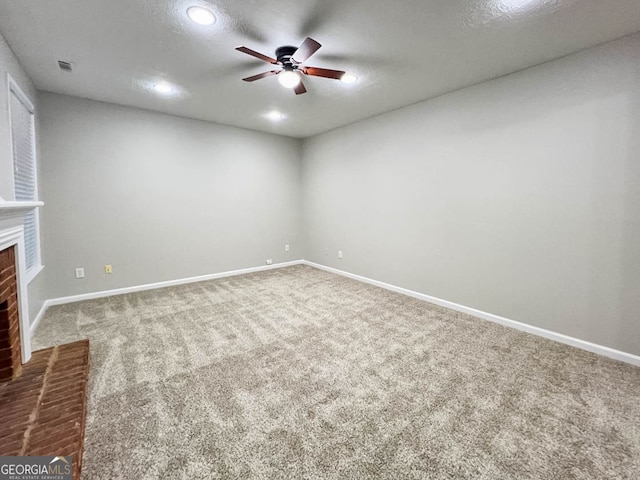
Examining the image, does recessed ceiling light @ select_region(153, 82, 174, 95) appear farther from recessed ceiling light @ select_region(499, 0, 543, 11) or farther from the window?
recessed ceiling light @ select_region(499, 0, 543, 11)

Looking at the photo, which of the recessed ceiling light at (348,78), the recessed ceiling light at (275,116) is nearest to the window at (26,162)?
the recessed ceiling light at (275,116)

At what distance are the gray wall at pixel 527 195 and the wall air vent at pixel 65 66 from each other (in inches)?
139

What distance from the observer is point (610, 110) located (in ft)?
7.59

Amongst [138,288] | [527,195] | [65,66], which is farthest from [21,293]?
[527,195]

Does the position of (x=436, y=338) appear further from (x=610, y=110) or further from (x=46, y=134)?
(x=46, y=134)

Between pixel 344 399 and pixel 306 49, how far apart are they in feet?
8.06

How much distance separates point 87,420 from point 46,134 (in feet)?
11.3

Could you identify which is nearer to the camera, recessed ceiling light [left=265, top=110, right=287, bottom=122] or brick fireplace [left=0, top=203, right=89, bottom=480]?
brick fireplace [left=0, top=203, right=89, bottom=480]

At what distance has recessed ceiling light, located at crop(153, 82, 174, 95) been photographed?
10.3ft

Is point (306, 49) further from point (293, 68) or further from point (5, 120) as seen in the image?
point (5, 120)

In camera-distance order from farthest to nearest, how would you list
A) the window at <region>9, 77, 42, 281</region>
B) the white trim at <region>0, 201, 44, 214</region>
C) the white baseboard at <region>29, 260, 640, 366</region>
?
the window at <region>9, 77, 42, 281</region> → the white baseboard at <region>29, 260, 640, 366</region> → the white trim at <region>0, 201, 44, 214</region>

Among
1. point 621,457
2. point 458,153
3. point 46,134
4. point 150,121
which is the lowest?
point 621,457

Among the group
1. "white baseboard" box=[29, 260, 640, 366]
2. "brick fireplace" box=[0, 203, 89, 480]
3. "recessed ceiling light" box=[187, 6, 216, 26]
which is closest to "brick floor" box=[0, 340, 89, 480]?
"brick fireplace" box=[0, 203, 89, 480]

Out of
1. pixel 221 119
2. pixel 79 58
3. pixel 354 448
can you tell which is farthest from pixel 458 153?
pixel 79 58
